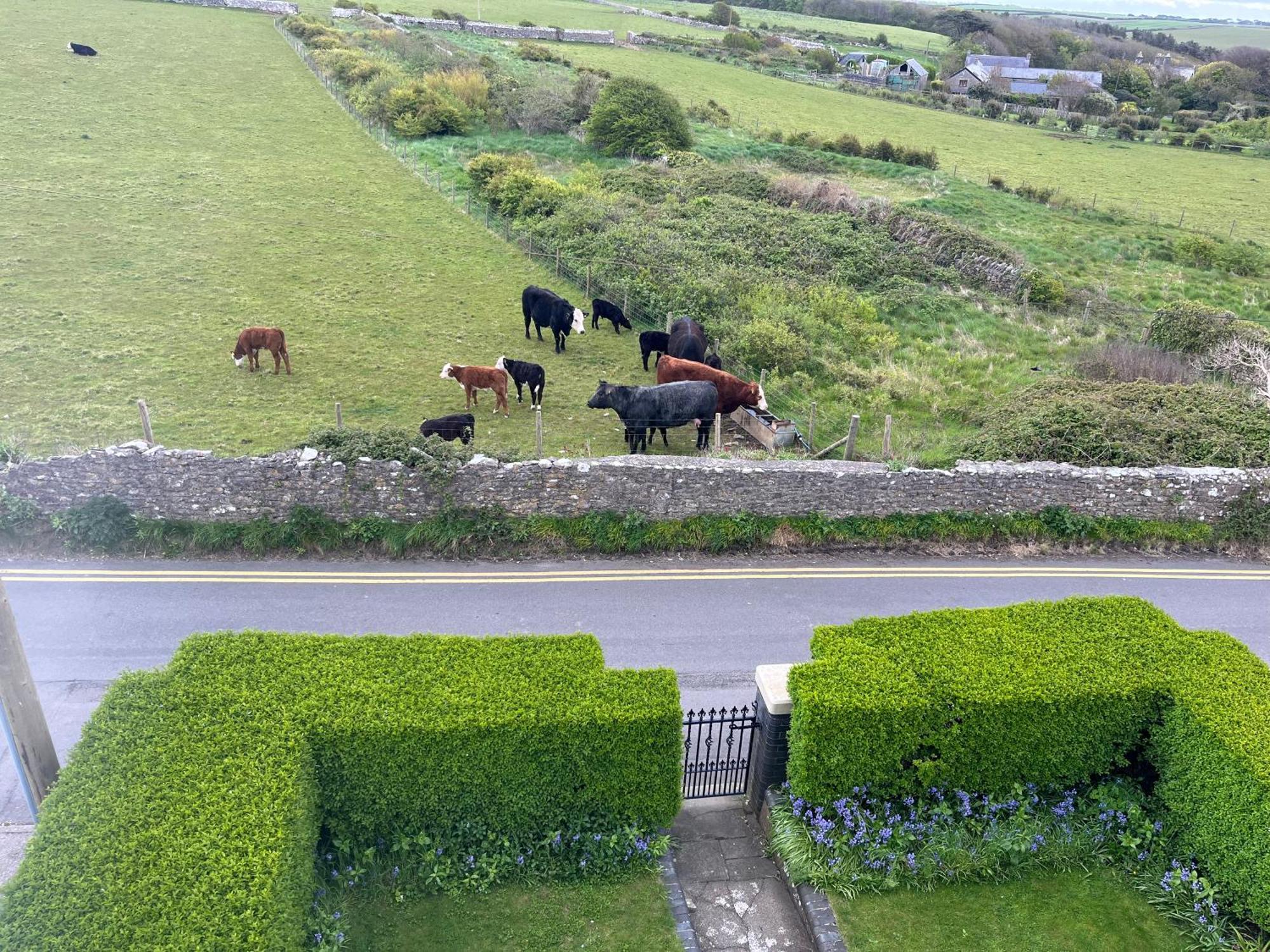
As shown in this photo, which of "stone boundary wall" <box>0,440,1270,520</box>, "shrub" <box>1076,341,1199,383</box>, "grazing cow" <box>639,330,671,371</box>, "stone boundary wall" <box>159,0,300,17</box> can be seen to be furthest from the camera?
"stone boundary wall" <box>159,0,300,17</box>

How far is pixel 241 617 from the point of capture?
12.4 m

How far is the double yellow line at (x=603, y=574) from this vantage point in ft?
43.5

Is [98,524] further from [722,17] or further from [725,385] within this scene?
[722,17]

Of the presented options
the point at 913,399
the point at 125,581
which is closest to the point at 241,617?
the point at 125,581

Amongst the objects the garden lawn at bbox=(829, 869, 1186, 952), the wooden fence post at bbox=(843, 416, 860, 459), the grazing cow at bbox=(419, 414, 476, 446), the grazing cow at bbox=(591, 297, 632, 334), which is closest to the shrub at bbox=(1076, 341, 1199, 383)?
the wooden fence post at bbox=(843, 416, 860, 459)

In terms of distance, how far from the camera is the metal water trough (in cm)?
1803

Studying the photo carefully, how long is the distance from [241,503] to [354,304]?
1173 centimetres

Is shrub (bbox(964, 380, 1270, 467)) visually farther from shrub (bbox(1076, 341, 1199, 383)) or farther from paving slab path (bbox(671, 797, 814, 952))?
paving slab path (bbox(671, 797, 814, 952))

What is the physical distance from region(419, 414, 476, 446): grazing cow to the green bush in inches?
374

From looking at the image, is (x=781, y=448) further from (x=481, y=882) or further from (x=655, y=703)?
(x=481, y=882)

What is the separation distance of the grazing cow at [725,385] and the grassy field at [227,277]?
125 cm

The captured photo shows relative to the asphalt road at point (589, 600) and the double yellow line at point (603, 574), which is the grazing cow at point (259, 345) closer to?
the asphalt road at point (589, 600)

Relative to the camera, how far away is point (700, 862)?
29.0ft

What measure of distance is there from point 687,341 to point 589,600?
9.70 meters
